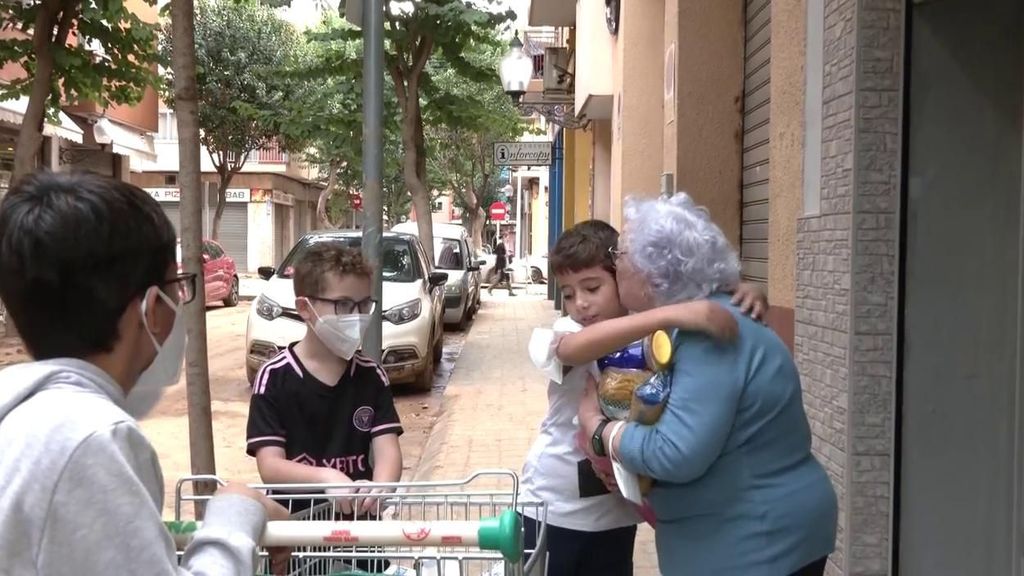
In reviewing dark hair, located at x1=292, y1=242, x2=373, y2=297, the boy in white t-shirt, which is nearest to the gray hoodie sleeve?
the boy in white t-shirt

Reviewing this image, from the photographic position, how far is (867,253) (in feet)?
13.0

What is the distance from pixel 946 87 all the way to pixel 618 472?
232 cm

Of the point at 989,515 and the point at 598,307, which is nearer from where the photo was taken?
the point at 598,307

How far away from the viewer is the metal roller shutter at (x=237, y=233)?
45219 millimetres

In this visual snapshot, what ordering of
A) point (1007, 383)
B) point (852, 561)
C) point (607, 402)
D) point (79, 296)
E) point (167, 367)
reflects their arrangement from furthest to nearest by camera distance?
point (852, 561) < point (1007, 383) < point (607, 402) < point (167, 367) < point (79, 296)

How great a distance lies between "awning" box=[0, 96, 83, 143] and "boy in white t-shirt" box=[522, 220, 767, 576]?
1360 cm

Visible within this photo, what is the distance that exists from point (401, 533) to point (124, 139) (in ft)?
78.3

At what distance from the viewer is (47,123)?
1584cm

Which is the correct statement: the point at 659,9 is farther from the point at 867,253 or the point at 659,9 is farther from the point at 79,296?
the point at 79,296

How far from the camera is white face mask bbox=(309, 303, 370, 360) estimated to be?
2.98m

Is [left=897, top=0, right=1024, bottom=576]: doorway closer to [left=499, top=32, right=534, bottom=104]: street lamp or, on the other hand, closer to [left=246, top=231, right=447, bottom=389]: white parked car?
[left=246, top=231, right=447, bottom=389]: white parked car

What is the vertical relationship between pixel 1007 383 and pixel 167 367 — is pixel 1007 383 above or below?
below

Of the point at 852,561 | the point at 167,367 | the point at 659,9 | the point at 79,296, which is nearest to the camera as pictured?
A: the point at 79,296

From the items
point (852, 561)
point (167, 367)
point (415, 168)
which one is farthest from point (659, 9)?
point (167, 367)
